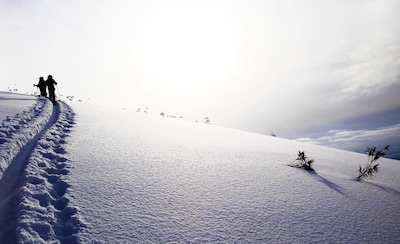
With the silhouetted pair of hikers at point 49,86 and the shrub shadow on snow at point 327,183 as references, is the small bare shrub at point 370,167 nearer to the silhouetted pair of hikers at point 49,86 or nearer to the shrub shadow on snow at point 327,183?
the shrub shadow on snow at point 327,183

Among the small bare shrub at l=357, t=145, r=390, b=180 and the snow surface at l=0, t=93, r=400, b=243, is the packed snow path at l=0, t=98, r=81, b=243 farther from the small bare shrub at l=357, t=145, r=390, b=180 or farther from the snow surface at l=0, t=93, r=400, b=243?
the small bare shrub at l=357, t=145, r=390, b=180

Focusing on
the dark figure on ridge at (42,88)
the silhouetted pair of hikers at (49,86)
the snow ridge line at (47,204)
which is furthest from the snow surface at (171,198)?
the dark figure on ridge at (42,88)

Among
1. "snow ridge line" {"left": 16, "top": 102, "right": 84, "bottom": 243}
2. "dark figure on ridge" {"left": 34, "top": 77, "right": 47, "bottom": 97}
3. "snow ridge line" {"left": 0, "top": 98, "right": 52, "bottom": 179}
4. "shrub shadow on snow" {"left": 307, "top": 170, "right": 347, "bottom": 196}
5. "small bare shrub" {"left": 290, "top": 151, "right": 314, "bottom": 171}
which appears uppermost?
"dark figure on ridge" {"left": 34, "top": 77, "right": 47, "bottom": 97}

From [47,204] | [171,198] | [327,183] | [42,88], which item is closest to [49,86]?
[42,88]

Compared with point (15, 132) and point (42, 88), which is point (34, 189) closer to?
point (15, 132)

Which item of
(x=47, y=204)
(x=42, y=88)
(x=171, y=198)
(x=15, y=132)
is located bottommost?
(x=47, y=204)

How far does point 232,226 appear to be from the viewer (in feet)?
7.32

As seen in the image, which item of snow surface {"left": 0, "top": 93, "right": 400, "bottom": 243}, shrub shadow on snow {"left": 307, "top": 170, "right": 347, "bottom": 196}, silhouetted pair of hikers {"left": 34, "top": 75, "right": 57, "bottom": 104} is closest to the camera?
snow surface {"left": 0, "top": 93, "right": 400, "bottom": 243}

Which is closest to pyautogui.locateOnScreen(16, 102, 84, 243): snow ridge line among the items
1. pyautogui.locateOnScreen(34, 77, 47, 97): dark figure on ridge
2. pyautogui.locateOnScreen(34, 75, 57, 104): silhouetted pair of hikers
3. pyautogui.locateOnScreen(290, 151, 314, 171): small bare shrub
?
pyautogui.locateOnScreen(290, 151, 314, 171): small bare shrub

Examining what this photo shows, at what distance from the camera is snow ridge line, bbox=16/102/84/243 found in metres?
1.95

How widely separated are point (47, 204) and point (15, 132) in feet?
9.53

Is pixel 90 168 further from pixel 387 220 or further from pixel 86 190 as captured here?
pixel 387 220

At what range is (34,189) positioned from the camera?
2.57m

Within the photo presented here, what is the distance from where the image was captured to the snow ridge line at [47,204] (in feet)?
6.38
